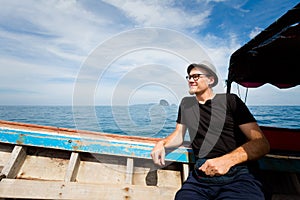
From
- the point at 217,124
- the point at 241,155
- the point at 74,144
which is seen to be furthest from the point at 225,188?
the point at 74,144

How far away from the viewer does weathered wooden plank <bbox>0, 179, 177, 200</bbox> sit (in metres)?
1.72

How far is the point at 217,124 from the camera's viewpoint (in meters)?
1.91

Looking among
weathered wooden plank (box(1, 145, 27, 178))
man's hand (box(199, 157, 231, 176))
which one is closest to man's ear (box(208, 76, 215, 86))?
man's hand (box(199, 157, 231, 176))

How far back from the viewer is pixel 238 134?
183 centimetres

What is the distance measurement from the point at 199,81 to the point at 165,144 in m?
0.86

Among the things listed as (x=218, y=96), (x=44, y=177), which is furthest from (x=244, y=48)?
(x=44, y=177)

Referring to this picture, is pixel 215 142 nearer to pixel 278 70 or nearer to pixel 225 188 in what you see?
pixel 225 188

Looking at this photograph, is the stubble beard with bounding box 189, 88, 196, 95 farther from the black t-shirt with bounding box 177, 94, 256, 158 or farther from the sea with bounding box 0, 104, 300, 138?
the sea with bounding box 0, 104, 300, 138

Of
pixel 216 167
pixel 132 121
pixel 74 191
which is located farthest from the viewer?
pixel 132 121

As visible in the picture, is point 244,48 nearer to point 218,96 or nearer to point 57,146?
point 218,96

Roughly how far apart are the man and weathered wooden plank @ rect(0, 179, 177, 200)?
319mm

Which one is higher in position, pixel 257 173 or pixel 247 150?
pixel 247 150

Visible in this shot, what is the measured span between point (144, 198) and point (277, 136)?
302 cm

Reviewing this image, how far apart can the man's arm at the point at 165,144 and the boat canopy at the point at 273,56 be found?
159cm
